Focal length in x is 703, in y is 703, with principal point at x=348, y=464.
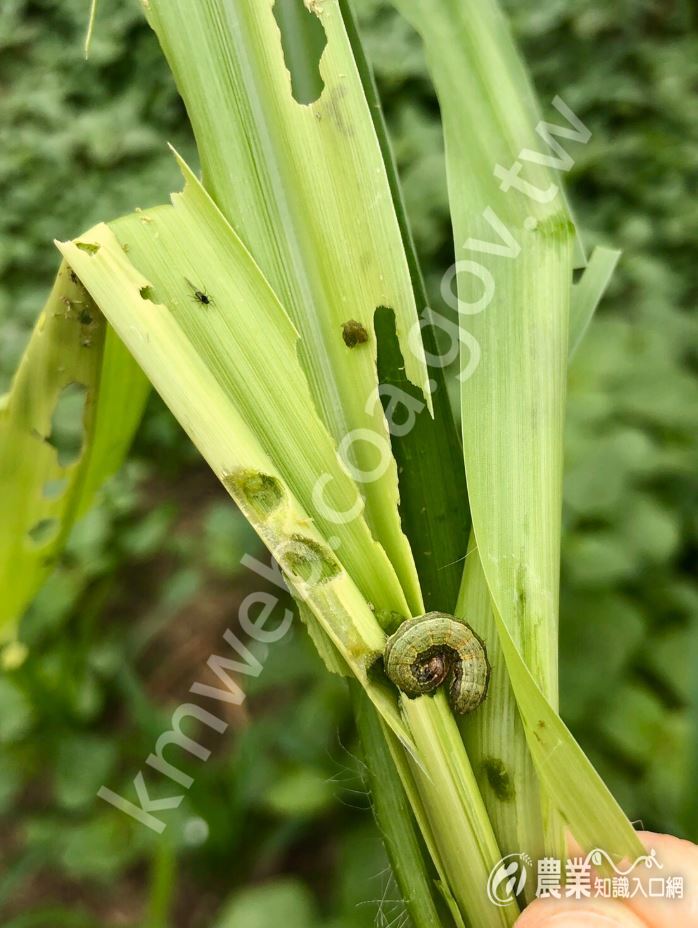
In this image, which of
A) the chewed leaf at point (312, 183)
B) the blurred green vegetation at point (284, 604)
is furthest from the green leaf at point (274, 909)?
the chewed leaf at point (312, 183)

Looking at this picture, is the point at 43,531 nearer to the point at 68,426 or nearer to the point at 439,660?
the point at 68,426

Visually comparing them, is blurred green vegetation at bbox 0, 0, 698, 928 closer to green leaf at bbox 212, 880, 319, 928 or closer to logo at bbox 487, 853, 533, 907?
green leaf at bbox 212, 880, 319, 928

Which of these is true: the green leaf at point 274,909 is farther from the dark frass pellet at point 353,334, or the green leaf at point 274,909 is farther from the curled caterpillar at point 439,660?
the dark frass pellet at point 353,334

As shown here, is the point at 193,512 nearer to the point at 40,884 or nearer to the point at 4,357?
the point at 4,357

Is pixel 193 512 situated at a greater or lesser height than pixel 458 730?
greater

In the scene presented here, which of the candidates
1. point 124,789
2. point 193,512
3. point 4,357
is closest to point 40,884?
point 124,789

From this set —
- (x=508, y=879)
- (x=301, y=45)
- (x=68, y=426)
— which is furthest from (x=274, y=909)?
(x=301, y=45)

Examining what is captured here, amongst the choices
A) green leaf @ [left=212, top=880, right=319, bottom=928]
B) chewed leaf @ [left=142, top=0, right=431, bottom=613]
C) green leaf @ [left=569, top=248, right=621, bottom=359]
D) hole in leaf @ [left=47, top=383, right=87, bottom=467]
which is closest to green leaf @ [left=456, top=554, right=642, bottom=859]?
chewed leaf @ [left=142, top=0, right=431, bottom=613]
